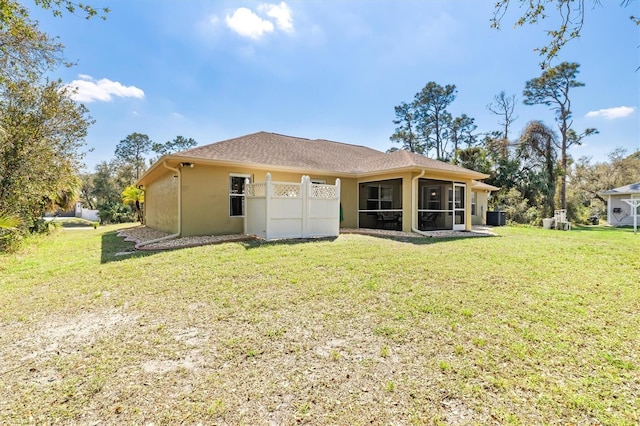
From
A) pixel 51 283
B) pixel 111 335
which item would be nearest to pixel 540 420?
pixel 111 335

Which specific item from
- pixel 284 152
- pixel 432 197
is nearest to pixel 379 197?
pixel 432 197

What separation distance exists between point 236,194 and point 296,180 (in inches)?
102

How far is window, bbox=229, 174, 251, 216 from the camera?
11237 mm

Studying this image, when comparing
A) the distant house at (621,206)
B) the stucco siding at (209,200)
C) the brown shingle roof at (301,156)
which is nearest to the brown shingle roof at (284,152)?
the brown shingle roof at (301,156)

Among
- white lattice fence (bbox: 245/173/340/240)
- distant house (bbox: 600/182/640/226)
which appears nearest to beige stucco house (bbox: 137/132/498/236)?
white lattice fence (bbox: 245/173/340/240)

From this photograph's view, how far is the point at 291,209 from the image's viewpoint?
9906 mm

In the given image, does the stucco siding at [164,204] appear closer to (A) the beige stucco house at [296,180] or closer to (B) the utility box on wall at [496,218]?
(A) the beige stucco house at [296,180]

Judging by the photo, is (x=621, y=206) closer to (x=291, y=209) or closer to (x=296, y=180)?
(x=296, y=180)

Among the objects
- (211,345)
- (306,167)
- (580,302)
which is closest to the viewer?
(211,345)

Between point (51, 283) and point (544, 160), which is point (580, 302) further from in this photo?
point (544, 160)

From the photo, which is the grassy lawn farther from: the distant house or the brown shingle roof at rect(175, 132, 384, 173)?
the distant house

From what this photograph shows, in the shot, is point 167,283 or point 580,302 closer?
point 580,302

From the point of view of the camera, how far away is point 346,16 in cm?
870

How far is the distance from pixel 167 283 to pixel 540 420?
→ 5.29m
